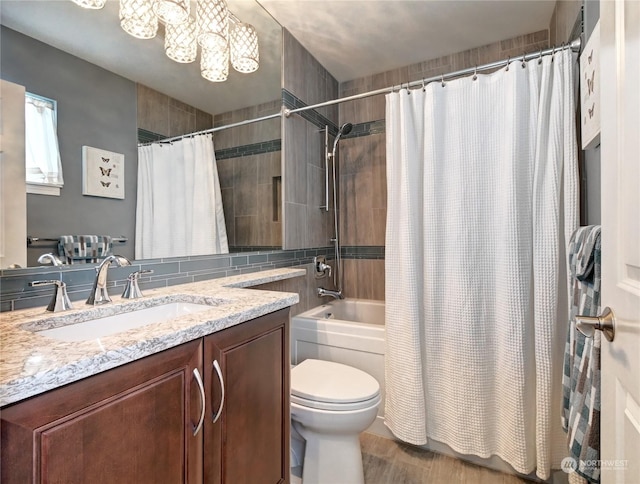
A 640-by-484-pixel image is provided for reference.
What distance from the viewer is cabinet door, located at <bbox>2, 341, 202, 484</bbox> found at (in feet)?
1.75

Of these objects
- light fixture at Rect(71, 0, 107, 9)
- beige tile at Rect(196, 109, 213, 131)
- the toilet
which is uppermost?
light fixture at Rect(71, 0, 107, 9)

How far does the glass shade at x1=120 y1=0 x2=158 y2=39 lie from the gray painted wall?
8.0 inches

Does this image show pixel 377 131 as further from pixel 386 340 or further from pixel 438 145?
pixel 386 340

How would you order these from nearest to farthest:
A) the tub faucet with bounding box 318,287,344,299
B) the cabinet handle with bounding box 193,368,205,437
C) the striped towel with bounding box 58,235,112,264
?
the cabinet handle with bounding box 193,368,205,437, the striped towel with bounding box 58,235,112,264, the tub faucet with bounding box 318,287,344,299

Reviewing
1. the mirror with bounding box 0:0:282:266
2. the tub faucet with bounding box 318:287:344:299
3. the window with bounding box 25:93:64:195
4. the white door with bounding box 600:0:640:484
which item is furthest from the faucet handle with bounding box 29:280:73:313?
the tub faucet with bounding box 318:287:344:299

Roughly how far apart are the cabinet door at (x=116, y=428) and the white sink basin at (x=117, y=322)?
304 mm

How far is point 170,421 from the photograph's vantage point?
0.76 meters

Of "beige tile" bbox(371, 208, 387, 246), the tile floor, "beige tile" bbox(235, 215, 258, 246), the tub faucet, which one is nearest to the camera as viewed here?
the tile floor

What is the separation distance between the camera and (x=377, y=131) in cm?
263

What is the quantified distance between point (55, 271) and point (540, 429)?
6.74 ft

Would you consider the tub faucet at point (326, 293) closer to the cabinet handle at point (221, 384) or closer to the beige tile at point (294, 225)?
the beige tile at point (294, 225)

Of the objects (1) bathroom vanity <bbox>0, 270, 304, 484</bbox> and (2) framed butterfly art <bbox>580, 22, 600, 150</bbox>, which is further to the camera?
(2) framed butterfly art <bbox>580, 22, 600, 150</bbox>

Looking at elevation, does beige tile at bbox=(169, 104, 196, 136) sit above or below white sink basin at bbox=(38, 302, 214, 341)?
above

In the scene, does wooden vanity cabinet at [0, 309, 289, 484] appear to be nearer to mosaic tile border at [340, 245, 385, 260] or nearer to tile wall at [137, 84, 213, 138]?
tile wall at [137, 84, 213, 138]
